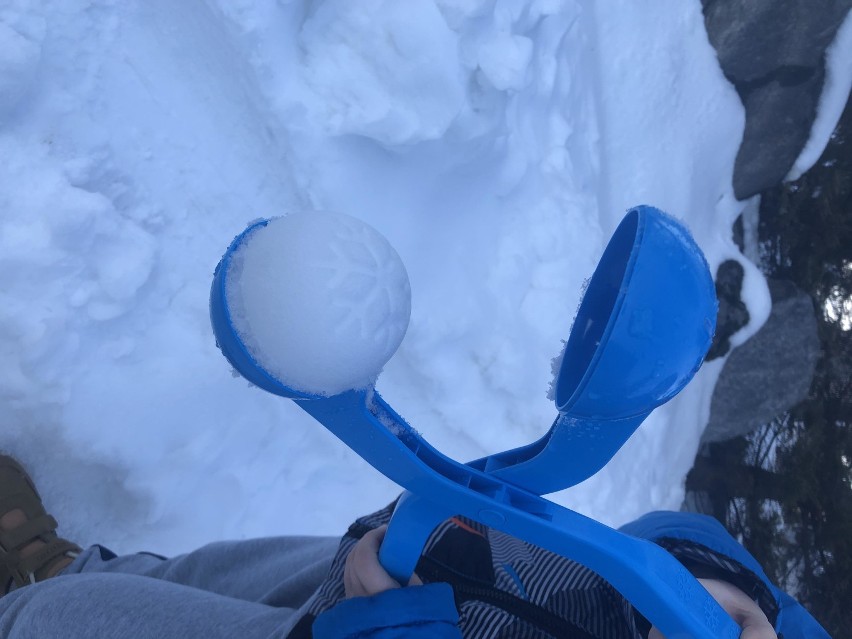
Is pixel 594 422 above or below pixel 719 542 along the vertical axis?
Answer: above

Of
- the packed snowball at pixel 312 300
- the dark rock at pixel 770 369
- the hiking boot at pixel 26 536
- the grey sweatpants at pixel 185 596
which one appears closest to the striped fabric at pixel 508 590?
the grey sweatpants at pixel 185 596

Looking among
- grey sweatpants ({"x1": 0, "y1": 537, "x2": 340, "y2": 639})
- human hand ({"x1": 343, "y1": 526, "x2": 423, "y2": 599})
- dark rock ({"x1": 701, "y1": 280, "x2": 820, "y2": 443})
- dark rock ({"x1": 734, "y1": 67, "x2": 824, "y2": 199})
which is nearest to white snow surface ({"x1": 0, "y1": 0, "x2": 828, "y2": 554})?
grey sweatpants ({"x1": 0, "y1": 537, "x2": 340, "y2": 639})

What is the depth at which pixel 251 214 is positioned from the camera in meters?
0.88

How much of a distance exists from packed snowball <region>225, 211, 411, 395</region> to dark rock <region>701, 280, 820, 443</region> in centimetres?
135

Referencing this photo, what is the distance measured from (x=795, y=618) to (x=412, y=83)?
83cm

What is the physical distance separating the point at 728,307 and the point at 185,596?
129 centimetres

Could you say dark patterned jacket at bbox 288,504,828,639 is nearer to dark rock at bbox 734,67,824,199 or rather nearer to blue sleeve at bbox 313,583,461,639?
blue sleeve at bbox 313,583,461,639

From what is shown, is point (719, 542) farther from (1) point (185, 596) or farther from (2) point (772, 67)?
(2) point (772, 67)

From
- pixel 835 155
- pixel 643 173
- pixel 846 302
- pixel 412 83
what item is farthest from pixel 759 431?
pixel 412 83

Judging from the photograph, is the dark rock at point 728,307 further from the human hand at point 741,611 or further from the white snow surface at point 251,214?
the human hand at point 741,611

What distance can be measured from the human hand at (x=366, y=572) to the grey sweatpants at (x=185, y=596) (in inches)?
2.7

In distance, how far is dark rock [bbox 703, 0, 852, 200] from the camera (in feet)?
4.20

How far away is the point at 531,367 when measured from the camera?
103 centimetres

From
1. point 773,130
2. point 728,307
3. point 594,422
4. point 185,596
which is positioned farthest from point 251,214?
point 773,130
